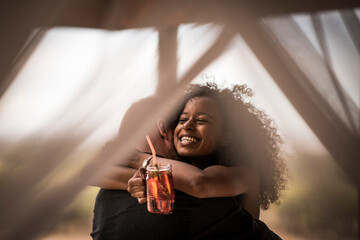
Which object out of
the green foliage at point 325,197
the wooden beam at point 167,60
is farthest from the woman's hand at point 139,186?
the green foliage at point 325,197

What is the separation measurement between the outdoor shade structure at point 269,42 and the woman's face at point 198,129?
166mm

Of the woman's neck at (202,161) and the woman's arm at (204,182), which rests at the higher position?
the woman's neck at (202,161)

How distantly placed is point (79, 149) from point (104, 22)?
0.35m

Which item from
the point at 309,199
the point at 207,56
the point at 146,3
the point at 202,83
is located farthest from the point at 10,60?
the point at 309,199

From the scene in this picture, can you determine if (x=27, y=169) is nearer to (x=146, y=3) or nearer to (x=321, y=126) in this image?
(x=146, y=3)

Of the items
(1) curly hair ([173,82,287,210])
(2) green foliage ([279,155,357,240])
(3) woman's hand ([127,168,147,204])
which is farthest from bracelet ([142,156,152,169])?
(2) green foliage ([279,155,357,240])

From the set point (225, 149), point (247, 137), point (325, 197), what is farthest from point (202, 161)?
point (325, 197)

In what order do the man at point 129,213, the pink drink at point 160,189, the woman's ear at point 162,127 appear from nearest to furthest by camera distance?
the pink drink at point 160,189, the man at point 129,213, the woman's ear at point 162,127

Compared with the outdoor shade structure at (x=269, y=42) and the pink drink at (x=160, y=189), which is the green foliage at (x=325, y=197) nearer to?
the outdoor shade structure at (x=269, y=42)

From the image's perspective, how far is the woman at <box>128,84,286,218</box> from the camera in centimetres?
113

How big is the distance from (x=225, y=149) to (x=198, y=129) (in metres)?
0.18

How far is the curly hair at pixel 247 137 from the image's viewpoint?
140 centimetres

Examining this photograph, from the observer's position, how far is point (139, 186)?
1.09 metres

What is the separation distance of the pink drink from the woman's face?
0.25 meters
